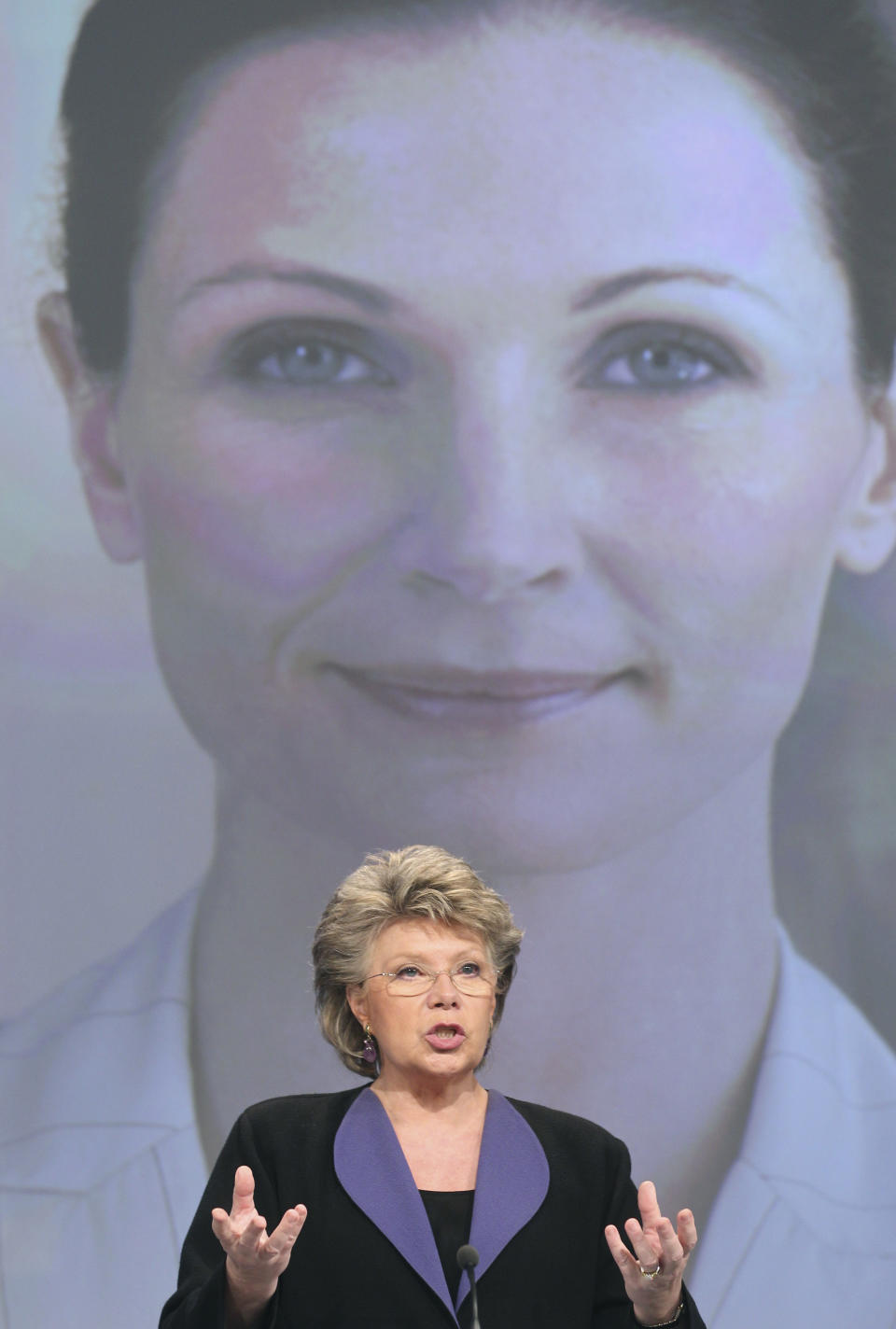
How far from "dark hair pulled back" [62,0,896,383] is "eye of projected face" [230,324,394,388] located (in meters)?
0.27

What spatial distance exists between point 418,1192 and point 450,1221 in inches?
1.9

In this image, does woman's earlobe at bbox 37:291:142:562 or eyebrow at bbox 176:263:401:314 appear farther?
woman's earlobe at bbox 37:291:142:562

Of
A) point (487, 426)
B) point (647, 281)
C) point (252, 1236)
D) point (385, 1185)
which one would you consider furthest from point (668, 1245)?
point (647, 281)

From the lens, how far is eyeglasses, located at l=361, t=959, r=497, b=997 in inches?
65.9

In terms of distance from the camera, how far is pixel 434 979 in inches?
66.1

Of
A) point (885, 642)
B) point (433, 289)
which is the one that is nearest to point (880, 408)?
point (885, 642)

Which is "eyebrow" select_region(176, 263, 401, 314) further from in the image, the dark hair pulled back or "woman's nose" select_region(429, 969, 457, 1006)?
"woman's nose" select_region(429, 969, 457, 1006)

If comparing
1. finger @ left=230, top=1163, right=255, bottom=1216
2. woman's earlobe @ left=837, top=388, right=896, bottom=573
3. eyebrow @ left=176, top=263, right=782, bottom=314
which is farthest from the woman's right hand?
woman's earlobe @ left=837, top=388, right=896, bottom=573

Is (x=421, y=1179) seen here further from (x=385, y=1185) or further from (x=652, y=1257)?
(x=652, y=1257)

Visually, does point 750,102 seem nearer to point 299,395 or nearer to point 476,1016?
point 299,395

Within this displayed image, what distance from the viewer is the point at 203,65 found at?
3.11 meters

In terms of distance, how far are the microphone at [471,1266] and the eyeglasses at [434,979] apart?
10.3 inches

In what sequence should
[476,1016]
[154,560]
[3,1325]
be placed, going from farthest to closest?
[154,560], [3,1325], [476,1016]

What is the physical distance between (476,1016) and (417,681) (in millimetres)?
1403
